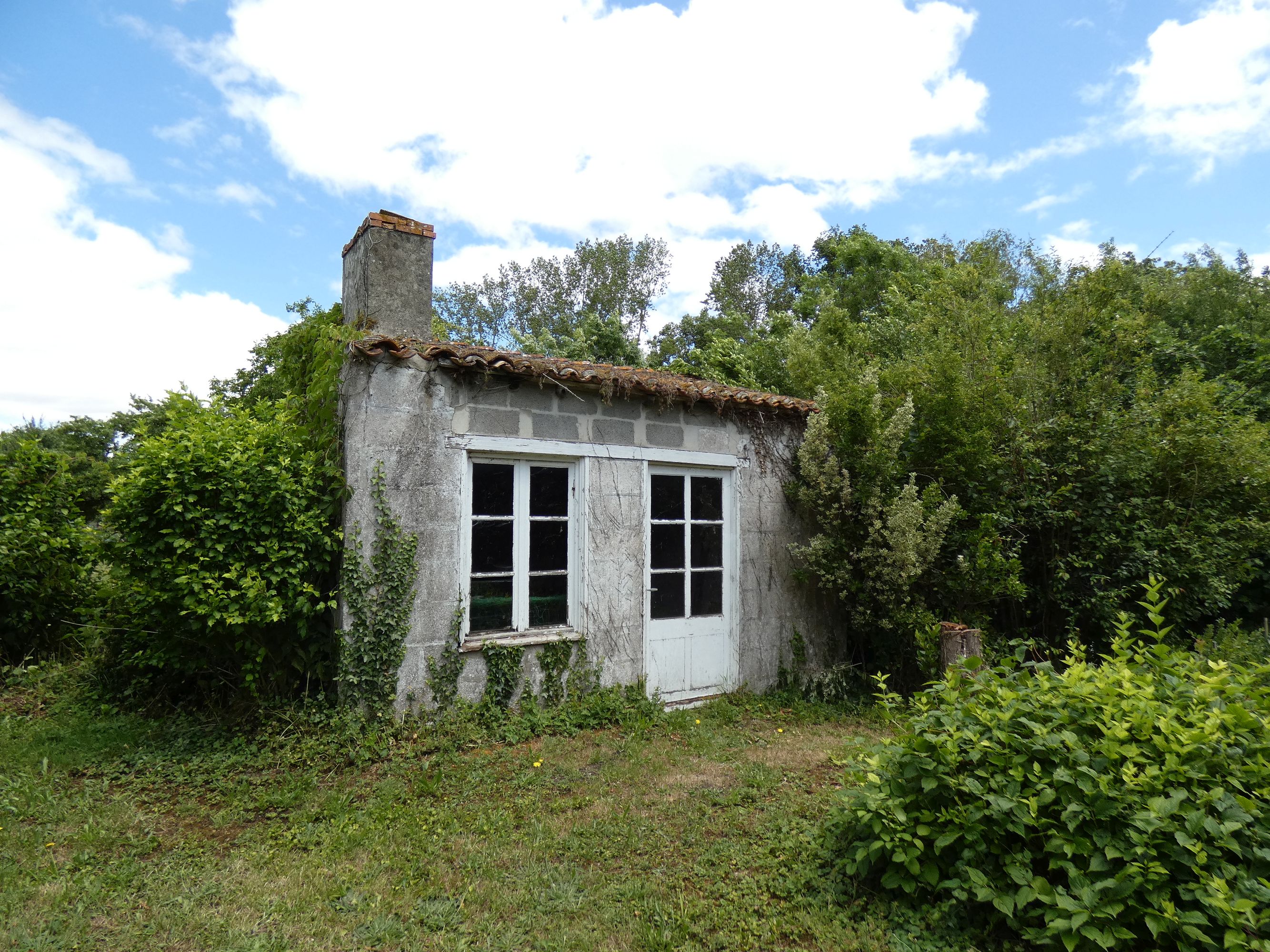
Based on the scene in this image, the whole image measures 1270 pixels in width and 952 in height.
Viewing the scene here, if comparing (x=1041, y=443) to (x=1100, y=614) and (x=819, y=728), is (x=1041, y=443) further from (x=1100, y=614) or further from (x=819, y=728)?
(x=819, y=728)

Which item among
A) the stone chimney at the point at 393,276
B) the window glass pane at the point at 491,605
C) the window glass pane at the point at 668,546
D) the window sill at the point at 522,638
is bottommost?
the window sill at the point at 522,638

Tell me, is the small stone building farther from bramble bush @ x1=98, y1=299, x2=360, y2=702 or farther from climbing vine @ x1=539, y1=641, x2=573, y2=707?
bramble bush @ x1=98, y1=299, x2=360, y2=702

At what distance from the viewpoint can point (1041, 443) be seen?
22.3 ft

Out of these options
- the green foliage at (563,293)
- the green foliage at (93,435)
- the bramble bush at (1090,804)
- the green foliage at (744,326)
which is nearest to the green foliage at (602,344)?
the green foliage at (744,326)

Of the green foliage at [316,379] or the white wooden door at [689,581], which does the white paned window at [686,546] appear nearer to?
Result: the white wooden door at [689,581]

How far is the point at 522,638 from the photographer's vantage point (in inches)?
219

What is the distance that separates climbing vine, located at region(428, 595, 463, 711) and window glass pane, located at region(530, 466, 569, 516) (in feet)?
3.32

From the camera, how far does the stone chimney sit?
5691 millimetres

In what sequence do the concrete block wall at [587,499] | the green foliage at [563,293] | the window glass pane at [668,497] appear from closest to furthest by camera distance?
the concrete block wall at [587,499] < the window glass pane at [668,497] < the green foliage at [563,293]

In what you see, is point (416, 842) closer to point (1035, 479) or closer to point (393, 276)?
point (393, 276)

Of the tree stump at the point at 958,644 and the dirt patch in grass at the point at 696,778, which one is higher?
the tree stump at the point at 958,644

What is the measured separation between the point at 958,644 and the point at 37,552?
8.69 meters

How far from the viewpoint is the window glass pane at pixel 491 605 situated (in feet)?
17.9

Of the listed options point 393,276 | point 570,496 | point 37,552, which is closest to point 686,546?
point 570,496
